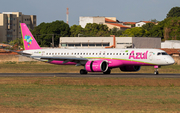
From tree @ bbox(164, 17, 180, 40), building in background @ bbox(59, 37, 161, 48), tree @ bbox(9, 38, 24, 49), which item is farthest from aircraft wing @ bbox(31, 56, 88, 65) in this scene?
tree @ bbox(164, 17, 180, 40)

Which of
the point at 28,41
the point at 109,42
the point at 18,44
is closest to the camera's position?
the point at 28,41

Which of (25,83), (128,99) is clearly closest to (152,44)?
(25,83)

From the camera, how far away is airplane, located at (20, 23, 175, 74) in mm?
42778

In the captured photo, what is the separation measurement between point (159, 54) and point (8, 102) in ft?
87.7

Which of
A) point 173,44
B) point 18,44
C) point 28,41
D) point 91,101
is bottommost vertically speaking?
point 91,101

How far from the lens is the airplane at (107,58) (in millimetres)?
42778

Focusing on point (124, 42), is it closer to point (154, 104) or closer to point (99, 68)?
point (99, 68)

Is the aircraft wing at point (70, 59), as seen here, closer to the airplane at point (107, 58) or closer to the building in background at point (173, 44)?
the airplane at point (107, 58)

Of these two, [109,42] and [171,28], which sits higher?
[171,28]

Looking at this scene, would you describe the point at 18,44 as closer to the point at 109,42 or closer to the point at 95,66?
the point at 109,42

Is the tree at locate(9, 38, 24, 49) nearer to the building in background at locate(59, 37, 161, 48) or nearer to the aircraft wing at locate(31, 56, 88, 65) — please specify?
the building in background at locate(59, 37, 161, 48)

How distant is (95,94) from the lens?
939 inches

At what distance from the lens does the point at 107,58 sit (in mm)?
45094

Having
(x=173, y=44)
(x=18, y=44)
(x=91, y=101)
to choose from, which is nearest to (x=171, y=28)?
(x=173, y=44)
